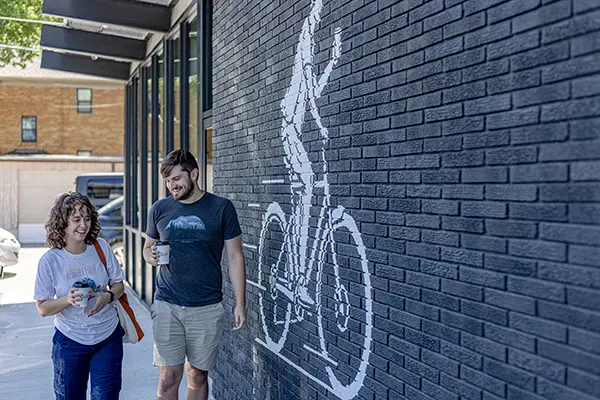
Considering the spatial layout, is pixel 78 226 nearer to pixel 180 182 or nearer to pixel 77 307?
pixel 77 307

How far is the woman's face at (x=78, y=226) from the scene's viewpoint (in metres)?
4.02

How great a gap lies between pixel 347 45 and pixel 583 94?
1689 mm

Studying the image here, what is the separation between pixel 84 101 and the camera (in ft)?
104

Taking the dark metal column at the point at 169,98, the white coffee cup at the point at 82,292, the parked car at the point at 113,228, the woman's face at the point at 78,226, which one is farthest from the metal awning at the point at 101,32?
the white coffee cup at the point at 82,292

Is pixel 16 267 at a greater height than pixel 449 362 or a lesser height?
lesser

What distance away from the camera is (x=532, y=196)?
2193 mm

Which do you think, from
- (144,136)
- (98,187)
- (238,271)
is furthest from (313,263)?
(98,187)

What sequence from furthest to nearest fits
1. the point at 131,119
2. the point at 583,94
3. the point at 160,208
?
1. the point at 131,119
2. the point at 160,208
3. the point at 583,94

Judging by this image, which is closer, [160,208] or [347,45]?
[347,45]

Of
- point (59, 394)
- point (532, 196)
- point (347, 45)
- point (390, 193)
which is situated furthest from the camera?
point (59, 394)

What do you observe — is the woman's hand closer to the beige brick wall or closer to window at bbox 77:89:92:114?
the beige brick wall

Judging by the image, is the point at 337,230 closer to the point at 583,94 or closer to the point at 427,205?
the point at 427,205

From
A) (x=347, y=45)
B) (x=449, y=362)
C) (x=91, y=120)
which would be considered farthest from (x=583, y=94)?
(x=91, y=120)

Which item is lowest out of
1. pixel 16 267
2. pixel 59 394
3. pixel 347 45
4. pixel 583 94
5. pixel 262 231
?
pixel 16 267
